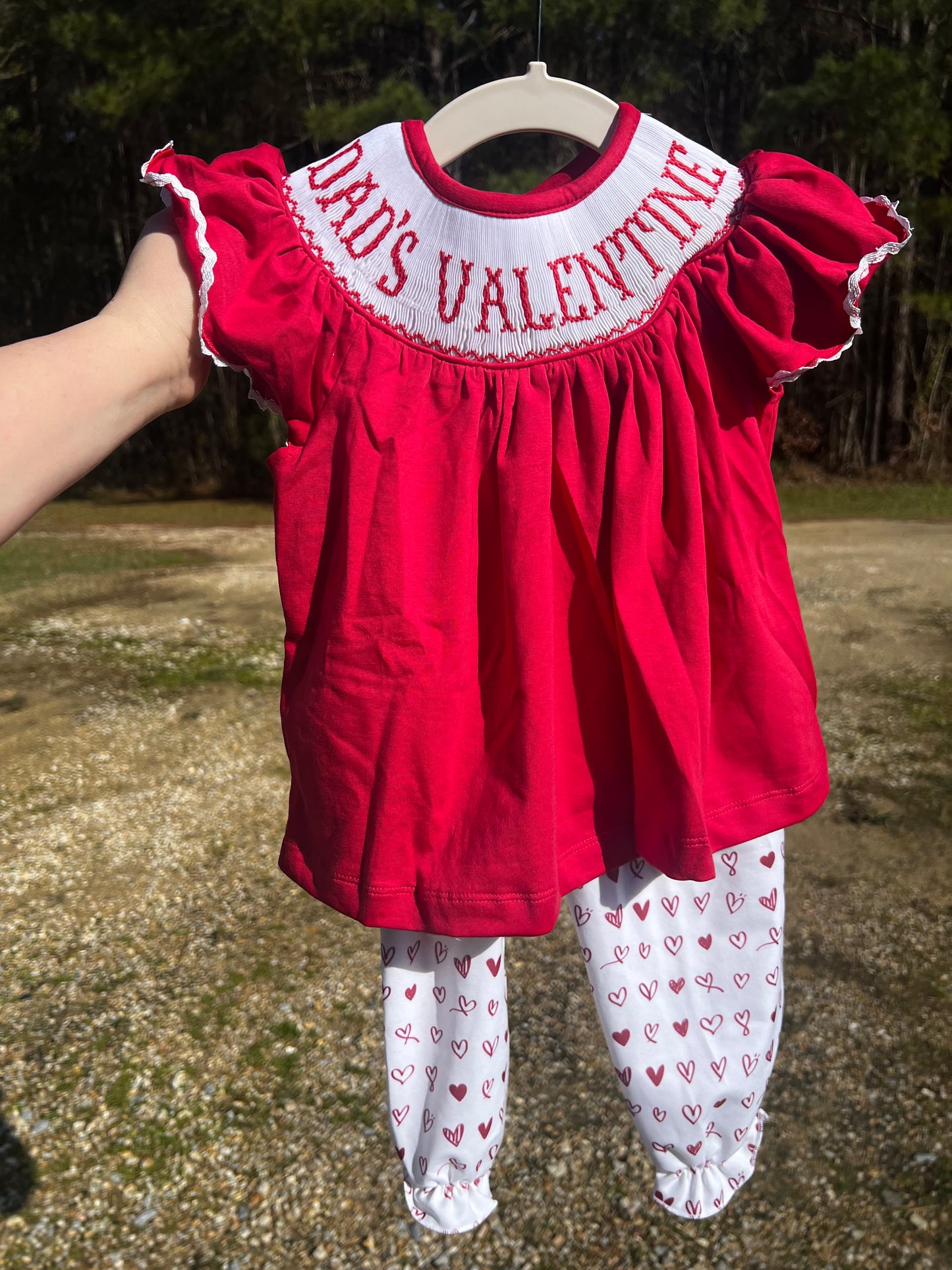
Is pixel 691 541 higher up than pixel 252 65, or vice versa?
pixel 252 65

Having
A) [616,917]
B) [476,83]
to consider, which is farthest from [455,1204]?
[476,83]

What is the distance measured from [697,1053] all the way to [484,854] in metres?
0.36

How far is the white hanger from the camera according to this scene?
0.87 meters

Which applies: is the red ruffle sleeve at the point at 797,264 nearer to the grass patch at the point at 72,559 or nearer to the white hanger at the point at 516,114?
the white hanger at the point at 516,114

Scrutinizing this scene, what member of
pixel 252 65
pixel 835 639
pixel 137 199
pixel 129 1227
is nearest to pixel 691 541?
pixel 129 1227

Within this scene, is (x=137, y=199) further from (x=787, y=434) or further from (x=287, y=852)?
(x=287, y=852)

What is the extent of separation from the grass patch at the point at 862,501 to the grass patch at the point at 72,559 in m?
4.13

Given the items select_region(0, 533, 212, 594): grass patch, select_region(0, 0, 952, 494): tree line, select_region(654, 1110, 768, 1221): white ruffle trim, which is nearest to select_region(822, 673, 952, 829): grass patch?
select_region(654, 1110, 768, 1221): white ruffle trim

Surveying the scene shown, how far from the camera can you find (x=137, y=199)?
10.1m

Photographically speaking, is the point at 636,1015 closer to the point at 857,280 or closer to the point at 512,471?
the point at 512,471

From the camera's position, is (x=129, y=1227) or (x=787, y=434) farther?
(x=787, y=434)

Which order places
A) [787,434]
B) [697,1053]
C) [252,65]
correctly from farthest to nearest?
[787,434], [252,65], [697,1053]

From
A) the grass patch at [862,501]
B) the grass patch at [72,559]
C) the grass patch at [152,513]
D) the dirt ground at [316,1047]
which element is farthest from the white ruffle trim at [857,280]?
the grass patch at [152,513]

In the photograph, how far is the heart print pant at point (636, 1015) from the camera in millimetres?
986
